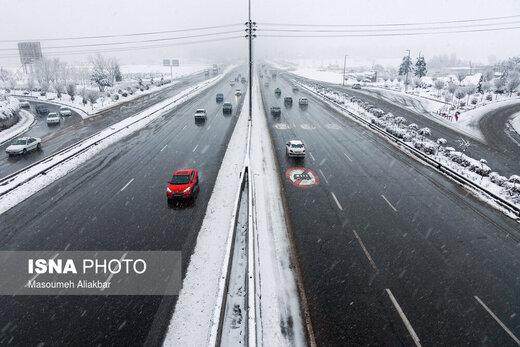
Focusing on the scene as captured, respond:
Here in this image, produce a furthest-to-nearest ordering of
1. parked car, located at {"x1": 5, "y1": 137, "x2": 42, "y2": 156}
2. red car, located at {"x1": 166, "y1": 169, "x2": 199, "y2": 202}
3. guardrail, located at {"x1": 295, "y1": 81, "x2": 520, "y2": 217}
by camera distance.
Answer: parked car, located at {"x1": 5, "y1": 137, "x2": 42, "y2": 156}, red car, located at {"x1": 166, "y1": 169, "x2": 199, "y2": 202}, guardrail, located at {"x1": 295, "y1": 81, "x2": 520, "y2": 217}

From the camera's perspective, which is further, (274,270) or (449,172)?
(449,172)

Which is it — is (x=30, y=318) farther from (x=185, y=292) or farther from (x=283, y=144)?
(x=283, y=144)

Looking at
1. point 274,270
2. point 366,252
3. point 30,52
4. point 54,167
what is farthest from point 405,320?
point 30,52

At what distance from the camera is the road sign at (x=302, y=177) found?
22.0 m

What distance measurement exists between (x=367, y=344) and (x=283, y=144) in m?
24.2

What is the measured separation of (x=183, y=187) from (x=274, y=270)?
8.76m

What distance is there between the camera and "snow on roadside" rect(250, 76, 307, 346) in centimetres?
993

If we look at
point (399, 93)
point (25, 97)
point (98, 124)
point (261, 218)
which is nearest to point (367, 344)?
point (261, 218)

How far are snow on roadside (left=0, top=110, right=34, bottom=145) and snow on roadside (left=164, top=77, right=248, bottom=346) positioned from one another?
33052 millimetres

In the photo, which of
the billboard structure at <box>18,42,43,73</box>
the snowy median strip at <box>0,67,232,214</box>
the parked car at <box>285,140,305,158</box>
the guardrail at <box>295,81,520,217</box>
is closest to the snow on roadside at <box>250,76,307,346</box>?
the parked car at <box>285,140,305,158</box>

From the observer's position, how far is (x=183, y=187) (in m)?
19.3

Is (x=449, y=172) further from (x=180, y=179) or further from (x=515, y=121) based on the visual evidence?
(x=515, y=121)

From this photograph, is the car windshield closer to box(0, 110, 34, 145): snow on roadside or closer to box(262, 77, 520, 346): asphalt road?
box(262, 77, 520, 346): asphalt road

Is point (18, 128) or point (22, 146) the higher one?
point (22, 146)
